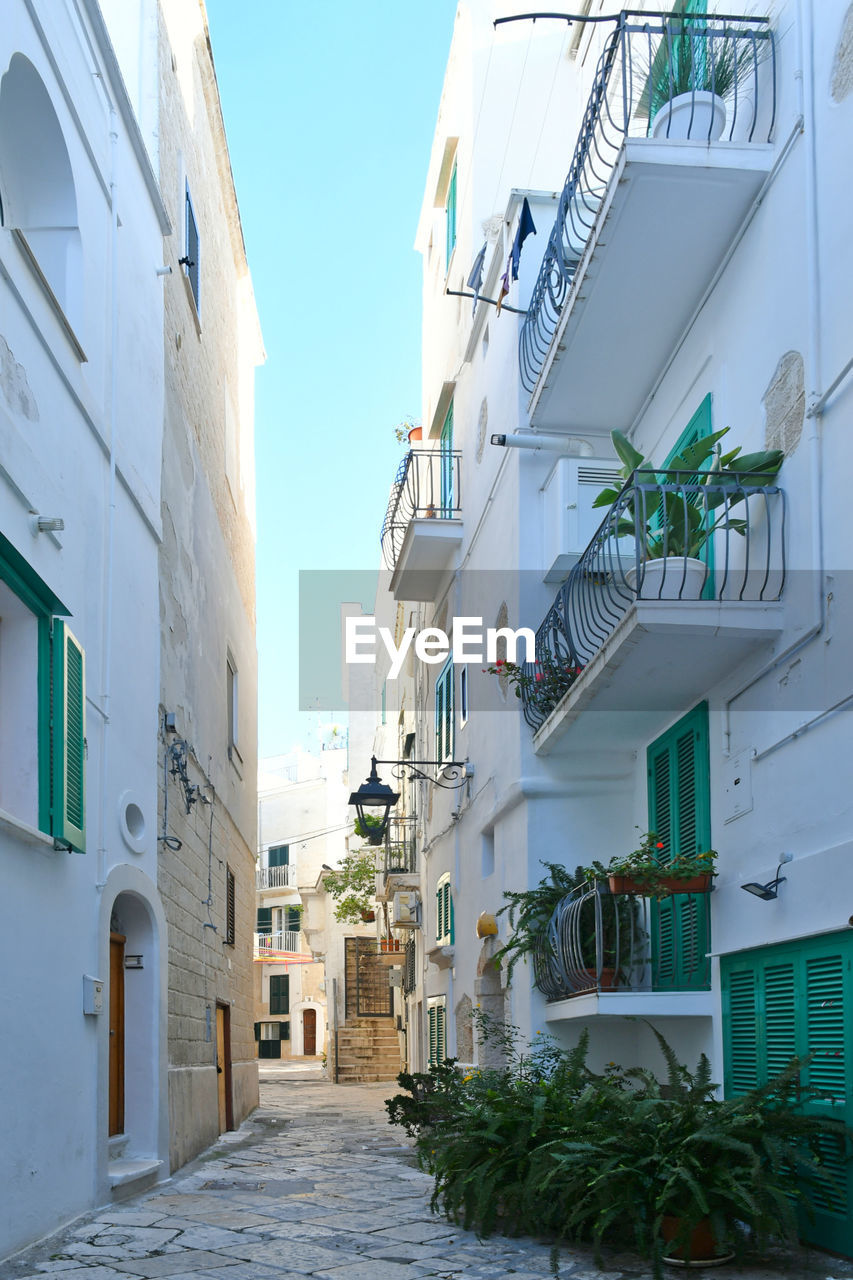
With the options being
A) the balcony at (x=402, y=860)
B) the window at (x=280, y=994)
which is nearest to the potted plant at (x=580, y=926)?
the balcony at (x=402, y=860)

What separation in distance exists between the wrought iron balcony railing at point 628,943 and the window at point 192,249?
7.88 m

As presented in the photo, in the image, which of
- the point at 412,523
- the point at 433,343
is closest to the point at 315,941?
the point at 433,343

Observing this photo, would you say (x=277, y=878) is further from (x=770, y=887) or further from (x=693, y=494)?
(x=770, y=887)

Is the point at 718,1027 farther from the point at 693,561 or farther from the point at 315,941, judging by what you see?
the point at 315,941

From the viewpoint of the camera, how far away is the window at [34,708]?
7.21 m

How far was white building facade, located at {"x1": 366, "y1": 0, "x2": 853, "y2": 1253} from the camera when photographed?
693cm

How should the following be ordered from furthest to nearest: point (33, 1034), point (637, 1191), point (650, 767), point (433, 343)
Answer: point (433, 343) → point (650, 767) → point (33, 1034) → point (637, 1191)

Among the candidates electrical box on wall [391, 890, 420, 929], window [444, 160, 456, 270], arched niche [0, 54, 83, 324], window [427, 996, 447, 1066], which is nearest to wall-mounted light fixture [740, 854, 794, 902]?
arched niche [0, 54, 83, 324]

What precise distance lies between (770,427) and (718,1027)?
367 cm

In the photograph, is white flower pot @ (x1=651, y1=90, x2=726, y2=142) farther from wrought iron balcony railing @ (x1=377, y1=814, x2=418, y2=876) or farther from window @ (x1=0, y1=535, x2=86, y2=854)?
wrought iron balcony railing @ (x1=377, y1=814, x2=418, y2=876)

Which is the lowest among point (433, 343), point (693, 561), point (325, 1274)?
point (325, 1274)

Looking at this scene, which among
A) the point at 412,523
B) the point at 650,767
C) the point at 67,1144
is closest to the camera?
the point at 67,1144

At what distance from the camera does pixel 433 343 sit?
1953 centimetres

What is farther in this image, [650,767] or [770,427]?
[650,767]
